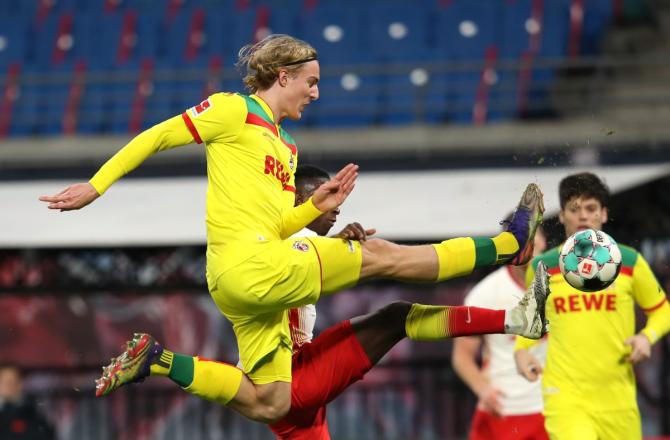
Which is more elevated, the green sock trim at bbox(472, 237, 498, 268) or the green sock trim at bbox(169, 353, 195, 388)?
the green sock trim at bbox(472, 237, 498, 268)

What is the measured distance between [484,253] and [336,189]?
79cm

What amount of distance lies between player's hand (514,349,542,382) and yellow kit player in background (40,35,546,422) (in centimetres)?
99

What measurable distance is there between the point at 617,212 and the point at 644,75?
3954mm

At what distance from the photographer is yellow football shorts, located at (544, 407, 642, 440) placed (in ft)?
22.0

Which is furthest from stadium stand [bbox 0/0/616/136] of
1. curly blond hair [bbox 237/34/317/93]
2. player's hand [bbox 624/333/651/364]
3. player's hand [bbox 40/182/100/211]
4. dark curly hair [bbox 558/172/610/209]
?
player's hand [bbox 40/182/100/211]

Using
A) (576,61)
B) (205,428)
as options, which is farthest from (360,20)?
(205,428)

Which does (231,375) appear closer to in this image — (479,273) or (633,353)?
(633,353)

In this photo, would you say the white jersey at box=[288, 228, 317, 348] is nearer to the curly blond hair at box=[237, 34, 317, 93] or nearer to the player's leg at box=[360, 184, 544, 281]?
the player's leg at box=[360, 184, 544, 281]

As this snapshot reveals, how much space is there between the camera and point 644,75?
14.7 meters

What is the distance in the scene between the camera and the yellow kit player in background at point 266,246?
5770mm

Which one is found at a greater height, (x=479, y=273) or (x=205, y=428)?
(x=479, y=273)

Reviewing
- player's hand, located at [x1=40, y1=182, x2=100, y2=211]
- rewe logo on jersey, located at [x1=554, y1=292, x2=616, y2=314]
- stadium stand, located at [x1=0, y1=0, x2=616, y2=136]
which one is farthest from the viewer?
stadium stand, located at [x1=0, y1=0, x2=616, y2=136]

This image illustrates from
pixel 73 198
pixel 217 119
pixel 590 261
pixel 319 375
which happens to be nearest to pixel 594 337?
pixel 590 261

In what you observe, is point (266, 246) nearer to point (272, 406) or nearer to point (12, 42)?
point (272, 406)
